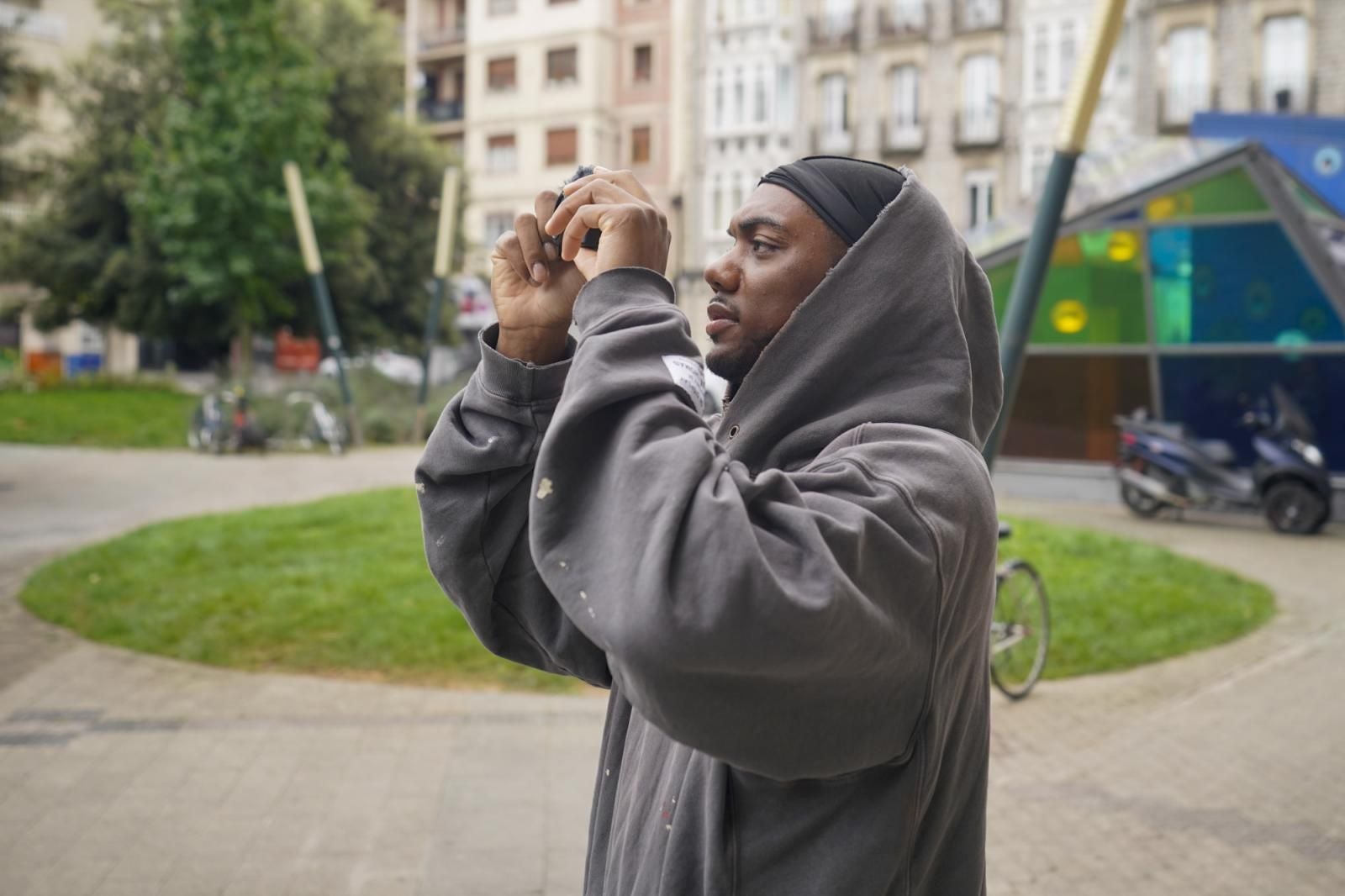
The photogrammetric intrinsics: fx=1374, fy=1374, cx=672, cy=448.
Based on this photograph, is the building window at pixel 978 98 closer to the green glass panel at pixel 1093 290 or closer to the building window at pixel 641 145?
the building window at pixel 641 145

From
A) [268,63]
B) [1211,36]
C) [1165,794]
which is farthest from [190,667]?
[1211,36]

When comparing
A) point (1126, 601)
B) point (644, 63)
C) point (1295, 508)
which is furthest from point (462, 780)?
point (644, 63)

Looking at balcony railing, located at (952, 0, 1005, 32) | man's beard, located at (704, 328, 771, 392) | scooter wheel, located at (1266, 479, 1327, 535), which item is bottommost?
scooter wheel, located at (1266, 479, 1327, 535)

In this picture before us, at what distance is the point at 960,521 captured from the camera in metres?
1.48

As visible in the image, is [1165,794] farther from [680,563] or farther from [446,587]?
[680,563]

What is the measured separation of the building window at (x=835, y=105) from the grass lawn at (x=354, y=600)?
91.4 ft

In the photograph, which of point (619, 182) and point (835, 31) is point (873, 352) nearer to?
point (619, 182)

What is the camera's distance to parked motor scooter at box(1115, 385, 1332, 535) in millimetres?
13805

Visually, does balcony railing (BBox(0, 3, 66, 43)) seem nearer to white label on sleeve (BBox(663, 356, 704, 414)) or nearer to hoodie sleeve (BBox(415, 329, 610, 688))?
hoodie sleeve (BBox(415, 329, 610, 688))

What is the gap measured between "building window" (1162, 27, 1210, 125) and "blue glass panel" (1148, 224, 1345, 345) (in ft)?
59.5

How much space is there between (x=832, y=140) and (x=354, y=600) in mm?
31741

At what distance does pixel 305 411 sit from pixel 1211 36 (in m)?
22.2

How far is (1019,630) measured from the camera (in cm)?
750

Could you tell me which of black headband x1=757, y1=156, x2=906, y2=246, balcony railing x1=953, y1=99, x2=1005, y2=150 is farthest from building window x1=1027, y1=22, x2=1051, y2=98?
black headband x1=757, y1=156, x2=906, y2=246
